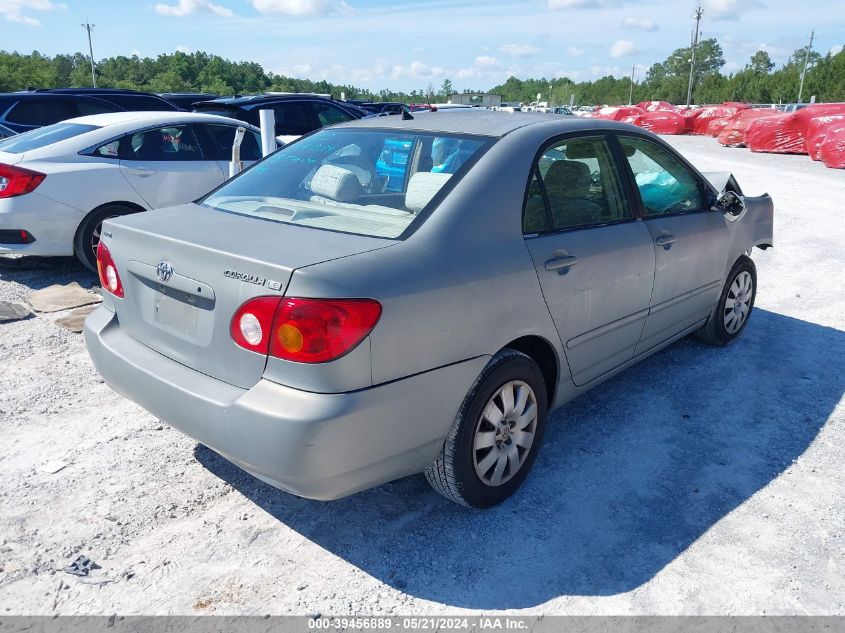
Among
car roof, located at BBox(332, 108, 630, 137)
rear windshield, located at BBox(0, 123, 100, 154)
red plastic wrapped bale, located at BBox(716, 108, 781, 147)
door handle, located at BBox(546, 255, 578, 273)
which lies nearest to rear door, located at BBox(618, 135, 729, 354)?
car roof, located at BBox(332, 108, 630, 137)

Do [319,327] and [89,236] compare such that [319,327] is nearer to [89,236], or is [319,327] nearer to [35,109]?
[89,236]

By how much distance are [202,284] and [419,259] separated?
82 cm

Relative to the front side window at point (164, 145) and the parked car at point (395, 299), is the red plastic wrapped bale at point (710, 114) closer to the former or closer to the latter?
the front side window at point (164, 145)

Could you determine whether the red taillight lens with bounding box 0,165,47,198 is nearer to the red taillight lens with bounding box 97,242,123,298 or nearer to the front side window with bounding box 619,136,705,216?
the red taillight lens with bounding box 97,242,123,298

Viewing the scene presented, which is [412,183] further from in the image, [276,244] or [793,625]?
[793,625]

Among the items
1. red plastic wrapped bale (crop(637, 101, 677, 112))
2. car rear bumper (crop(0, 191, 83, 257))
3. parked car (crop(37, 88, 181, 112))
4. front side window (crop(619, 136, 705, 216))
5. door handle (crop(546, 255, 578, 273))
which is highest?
red plastic wrapped bale (crop(637, 101, 677, 112))

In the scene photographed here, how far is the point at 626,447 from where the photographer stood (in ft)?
12.0

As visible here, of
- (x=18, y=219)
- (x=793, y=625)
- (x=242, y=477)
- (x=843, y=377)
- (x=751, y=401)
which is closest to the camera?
(x=793, y=625)

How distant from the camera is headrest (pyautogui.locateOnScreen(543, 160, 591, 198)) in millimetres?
3240

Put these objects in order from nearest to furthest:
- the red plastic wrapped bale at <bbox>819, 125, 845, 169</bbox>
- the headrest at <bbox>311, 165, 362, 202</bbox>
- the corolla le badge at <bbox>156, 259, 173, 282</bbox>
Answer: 1. the corolla le badge at <bbox>156, 259, 173, 282</bbox>
2. the headrest at <bbox>311, 165, 362, 202</bbox>
3. the red plastic wrapped bale at <bbox>819, 125, 845, 169</bbox>

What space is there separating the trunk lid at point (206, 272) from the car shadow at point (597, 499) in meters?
0.88

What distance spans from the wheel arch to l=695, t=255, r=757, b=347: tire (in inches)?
82.7

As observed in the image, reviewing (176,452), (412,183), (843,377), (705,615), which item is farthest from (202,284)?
(843,377)

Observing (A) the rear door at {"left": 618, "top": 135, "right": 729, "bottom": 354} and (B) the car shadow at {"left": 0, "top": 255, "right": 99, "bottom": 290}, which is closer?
(A) the rear door at {"left": 618, "top": 135, "right": 729, "bottom": 354}
